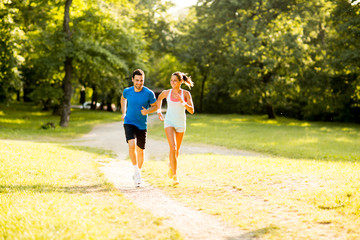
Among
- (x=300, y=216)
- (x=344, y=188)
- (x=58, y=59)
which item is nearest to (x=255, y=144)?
(x=344, y=188)

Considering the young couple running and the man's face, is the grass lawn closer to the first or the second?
the young couple running

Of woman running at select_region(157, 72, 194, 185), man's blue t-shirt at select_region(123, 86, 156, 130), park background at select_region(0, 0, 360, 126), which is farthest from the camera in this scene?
park background at select_region(0, 0, 360, 126)

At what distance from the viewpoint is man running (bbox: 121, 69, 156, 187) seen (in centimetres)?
757

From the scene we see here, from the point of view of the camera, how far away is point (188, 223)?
5129 millimetres

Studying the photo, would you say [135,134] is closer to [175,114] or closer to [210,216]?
[175,114]

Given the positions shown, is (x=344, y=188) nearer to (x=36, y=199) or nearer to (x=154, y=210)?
(x=154, y=210)

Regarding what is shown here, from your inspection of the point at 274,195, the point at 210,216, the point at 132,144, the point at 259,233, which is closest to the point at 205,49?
the point at 132,144

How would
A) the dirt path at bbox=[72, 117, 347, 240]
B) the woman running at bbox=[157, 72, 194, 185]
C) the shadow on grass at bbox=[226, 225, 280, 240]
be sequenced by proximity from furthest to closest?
the woman running at bbox=[157, 72, 194, 185] < the dirt path at bbox=[72, 117, 347, 240] < the shadow on grass at bbox=[226, 225, 280, 240]

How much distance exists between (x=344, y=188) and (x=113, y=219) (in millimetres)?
4591

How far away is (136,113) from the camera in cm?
761

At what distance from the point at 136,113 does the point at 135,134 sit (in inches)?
→ 18.3

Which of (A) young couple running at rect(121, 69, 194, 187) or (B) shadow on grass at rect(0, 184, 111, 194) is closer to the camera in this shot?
(B) shadow on grass at rect(0, 184, 111, 194)

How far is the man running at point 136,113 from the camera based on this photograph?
757cm

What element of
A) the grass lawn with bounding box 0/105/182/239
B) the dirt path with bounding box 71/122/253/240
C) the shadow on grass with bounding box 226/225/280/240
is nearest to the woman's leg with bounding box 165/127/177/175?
the dirt path with bounding box 71/122/253/240
